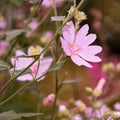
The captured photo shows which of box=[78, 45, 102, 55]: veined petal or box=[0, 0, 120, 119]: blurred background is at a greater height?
box=[78, 45, 102, 55]: veined petal

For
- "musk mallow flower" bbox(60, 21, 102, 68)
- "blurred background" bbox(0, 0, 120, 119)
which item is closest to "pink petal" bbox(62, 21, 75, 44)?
"musk mallow flower" bbox(60, 21, 102, 68)

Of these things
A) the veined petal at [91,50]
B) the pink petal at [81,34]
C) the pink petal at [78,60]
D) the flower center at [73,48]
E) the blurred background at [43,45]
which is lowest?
the blurred background at [43,45]

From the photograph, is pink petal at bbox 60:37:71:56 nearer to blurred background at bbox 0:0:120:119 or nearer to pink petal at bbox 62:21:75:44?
pink petal at bbox 62:21:75:44

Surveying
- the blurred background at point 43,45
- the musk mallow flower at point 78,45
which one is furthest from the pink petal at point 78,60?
the blurred background at point 43,45

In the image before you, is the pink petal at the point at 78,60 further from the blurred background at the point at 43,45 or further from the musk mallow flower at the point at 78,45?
the blurred background at the point at 43,45

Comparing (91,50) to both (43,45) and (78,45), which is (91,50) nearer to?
(78,45)

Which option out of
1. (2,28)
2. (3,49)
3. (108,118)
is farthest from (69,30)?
(2,28)

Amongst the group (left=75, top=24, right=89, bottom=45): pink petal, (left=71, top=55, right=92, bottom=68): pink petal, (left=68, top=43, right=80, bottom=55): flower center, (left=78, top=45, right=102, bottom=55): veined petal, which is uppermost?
(left=75, top=24, right=89, bottom=45): pink petal

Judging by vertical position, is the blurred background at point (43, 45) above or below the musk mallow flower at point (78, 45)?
below

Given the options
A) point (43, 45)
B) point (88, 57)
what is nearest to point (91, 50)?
point (88, 57)
